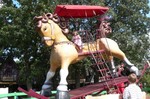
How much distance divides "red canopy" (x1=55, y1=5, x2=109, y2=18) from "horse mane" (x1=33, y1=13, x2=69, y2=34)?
181mm

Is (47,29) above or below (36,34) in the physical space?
below

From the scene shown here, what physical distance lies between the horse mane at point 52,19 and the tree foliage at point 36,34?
1171cm

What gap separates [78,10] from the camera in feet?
29.3

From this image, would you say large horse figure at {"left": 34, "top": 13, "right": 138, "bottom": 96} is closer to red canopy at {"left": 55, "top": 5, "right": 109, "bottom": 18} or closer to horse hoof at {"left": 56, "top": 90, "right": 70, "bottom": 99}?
horse hoof at {"left": 56, "top": 90, "right": 70, "bottom": 99}

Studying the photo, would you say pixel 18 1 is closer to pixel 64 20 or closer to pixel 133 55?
pixel 133 55

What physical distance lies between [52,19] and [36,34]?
45.5ft

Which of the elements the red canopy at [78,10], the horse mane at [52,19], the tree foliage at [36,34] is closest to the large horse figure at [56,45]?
the horse mane at [52,19]

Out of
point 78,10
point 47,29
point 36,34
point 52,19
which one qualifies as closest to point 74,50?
point 47,29

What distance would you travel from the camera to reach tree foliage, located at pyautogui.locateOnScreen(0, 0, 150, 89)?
21938 millimetres

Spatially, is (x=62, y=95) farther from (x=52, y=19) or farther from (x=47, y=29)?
(x=52, y=19)

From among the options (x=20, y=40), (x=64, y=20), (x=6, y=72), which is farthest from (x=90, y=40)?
(x=6, y=72)

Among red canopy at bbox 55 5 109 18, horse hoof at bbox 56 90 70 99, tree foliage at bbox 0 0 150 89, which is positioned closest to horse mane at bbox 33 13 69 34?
red canopy at bbox 55 5 109 18

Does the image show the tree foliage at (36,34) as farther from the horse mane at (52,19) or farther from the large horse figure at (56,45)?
the large horse figure at (56,45)

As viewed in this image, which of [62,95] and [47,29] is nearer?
[62,95]
